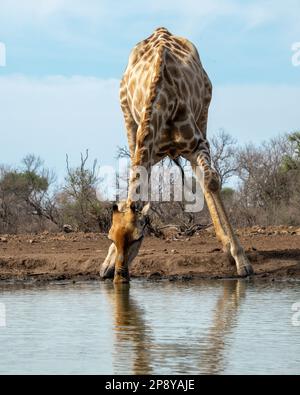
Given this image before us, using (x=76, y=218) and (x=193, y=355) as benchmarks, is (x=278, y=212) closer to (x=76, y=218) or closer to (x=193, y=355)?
(x=76, y=218)

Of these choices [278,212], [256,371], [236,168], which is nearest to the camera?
[256,371]

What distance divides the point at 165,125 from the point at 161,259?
1.74 m

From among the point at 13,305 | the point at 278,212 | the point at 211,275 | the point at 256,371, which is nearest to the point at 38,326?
the point at 13,305

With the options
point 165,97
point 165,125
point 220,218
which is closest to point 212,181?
point 220,218

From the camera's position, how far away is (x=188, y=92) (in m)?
13.4

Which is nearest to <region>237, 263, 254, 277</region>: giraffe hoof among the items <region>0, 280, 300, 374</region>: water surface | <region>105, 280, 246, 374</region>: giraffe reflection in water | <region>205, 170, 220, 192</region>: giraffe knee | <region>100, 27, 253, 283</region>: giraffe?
<region>100, 27, 253, 283</region>: giraffe

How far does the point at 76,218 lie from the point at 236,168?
7.27m

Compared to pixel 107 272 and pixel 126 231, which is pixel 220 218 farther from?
pixel 126 231

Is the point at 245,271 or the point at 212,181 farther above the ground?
the point at 212,181

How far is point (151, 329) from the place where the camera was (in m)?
8.56

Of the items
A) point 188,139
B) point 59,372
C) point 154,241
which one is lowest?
point 59,372

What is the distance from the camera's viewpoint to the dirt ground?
13.1 m

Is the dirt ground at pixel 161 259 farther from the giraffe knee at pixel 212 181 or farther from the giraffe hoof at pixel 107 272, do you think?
the giraffe knee at pixel 212 181

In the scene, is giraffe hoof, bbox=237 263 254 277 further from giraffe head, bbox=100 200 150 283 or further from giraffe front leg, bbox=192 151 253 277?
giraffe head, bbox=100 200 150 283
